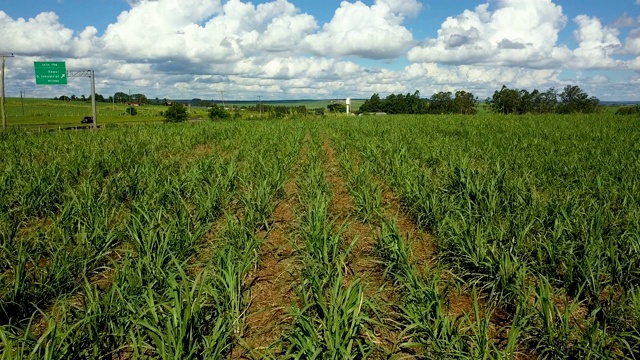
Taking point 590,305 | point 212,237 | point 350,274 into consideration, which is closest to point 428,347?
point 350,274

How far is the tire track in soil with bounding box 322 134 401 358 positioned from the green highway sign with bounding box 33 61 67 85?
3024 cm

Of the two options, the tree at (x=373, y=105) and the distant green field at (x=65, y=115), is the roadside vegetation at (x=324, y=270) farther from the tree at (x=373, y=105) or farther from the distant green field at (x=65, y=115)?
the tree at (x=373, y=105)

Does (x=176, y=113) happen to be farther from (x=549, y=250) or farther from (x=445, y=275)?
(x=549, y=250)

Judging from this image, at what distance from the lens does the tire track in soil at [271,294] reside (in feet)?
9.95

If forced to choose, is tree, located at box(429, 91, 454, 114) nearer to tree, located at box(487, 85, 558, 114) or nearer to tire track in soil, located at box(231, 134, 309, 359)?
tree, located at box(487, 85, 558, 114)

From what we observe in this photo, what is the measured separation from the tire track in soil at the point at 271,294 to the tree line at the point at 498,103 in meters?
91.2

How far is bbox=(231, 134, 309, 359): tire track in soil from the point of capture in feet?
9.95

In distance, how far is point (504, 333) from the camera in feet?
10.5

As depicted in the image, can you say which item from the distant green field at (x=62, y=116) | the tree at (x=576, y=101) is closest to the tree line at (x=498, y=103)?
the tree at (x=576, y=101)

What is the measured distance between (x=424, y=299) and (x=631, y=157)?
9.26 meters

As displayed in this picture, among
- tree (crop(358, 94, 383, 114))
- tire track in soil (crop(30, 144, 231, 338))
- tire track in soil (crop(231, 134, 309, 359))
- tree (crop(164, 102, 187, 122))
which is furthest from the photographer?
tree (crop(358, 94, 383, 114))

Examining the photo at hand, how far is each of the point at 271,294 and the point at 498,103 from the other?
102491mm

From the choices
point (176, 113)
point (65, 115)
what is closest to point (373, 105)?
point (176, 113)

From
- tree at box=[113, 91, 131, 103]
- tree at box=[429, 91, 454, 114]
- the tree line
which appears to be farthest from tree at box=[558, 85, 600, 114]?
tree at box=[113, 91, 131, 103]
